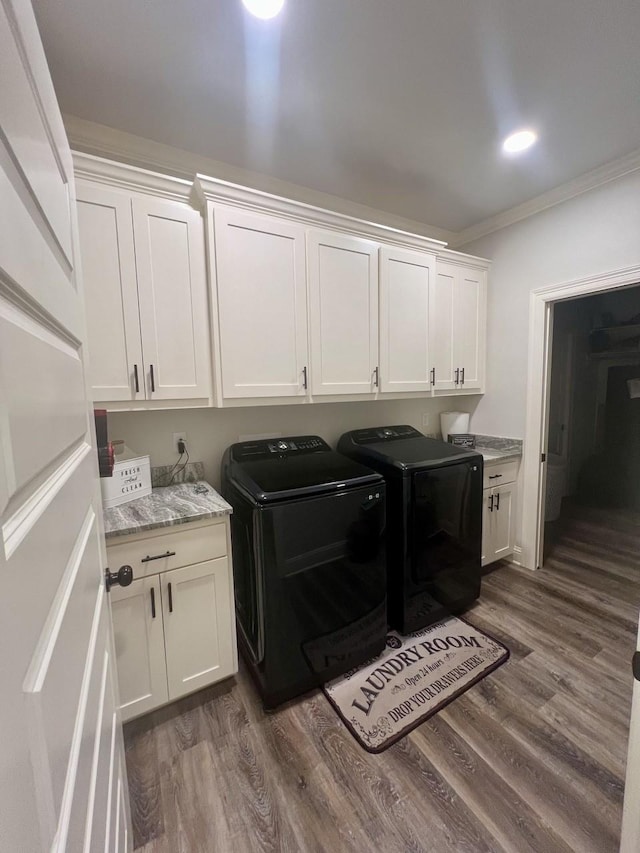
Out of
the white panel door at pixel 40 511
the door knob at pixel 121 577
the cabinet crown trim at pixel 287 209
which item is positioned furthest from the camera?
the cabinet crown trim at pixel 287 209

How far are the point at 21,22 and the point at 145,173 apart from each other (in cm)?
121

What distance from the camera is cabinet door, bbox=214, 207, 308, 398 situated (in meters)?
1.70

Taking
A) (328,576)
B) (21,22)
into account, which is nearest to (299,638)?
(328,576)

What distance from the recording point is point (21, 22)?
49 centimetres

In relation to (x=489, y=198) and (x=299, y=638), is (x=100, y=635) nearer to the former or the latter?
(x=299, y=638)

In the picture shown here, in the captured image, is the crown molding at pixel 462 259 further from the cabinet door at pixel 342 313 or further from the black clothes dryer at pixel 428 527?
the black clothes dryer at pixel 428 527

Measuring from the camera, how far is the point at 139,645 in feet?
4.68

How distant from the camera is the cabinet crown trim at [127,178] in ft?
4.63

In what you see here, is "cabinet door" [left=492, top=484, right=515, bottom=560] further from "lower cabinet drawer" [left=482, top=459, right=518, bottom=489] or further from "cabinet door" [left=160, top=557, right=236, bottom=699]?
"cabinet door" [left=160, top=557, right=236, bottom=699]

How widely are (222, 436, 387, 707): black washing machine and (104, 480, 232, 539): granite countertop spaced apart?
0.46 ft

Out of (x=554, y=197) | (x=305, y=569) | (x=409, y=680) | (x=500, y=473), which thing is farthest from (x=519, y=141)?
(x=409, y=680)

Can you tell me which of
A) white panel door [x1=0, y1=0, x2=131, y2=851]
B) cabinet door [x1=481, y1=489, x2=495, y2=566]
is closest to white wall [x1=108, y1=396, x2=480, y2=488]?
cabinet door [x1=481, y1=489, x2=495, y2=566]

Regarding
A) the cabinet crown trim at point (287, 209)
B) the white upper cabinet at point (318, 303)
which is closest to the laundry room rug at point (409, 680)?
the white upper cabinet at point (318, 303)

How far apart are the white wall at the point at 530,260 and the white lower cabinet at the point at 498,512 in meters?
0.35
